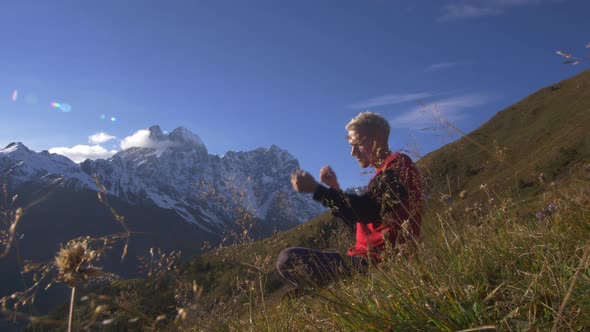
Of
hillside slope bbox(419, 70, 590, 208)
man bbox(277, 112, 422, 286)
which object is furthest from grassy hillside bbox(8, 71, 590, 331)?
hillside slope bbox(419, 70, 590, 208)

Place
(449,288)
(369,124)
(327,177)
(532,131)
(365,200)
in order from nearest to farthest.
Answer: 1. (449,288)
2. (365,200)
3. (327,177)
4. (369,124)
5. (532,131)

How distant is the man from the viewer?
3.79m

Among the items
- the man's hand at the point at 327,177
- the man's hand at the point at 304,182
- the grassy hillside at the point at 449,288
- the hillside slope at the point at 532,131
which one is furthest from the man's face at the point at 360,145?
the hillside slope at the point at 532,131

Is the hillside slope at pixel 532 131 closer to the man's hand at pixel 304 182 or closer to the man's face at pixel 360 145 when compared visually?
the man's face at pixel 360 145

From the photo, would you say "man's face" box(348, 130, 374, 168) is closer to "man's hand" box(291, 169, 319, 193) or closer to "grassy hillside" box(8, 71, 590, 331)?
"man's hand" box(291, 169, 319, 193)

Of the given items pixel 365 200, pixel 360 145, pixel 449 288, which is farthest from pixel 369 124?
pixel 449 288

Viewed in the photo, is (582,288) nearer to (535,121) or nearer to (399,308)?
(399,308)

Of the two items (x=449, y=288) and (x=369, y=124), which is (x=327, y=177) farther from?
(x=449, y=288)

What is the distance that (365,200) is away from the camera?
4074mm

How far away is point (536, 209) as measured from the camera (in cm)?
344

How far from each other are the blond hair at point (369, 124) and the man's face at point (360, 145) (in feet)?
0.21

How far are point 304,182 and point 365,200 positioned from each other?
0.62 metres

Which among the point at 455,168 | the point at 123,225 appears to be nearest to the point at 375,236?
the point at 123,225

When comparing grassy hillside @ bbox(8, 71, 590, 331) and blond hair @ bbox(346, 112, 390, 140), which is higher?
blond hair @ bbox(346, 112, 390, 140)
